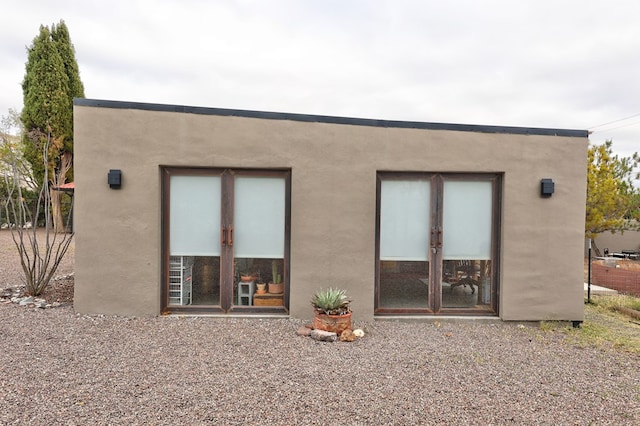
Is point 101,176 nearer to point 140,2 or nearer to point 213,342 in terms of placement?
point 213,342

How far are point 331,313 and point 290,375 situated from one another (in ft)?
4.02

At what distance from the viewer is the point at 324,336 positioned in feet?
13.8

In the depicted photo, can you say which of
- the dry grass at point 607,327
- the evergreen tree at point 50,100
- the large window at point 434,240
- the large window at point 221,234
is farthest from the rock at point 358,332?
the evergreen tree at point 50,100

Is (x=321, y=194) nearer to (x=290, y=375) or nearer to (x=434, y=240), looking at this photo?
(x=434, y=240)

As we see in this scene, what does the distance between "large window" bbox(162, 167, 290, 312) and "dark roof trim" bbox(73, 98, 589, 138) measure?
783mm

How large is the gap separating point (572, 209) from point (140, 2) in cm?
916

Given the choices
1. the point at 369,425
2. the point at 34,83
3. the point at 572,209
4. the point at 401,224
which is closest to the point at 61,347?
the point at 369,425

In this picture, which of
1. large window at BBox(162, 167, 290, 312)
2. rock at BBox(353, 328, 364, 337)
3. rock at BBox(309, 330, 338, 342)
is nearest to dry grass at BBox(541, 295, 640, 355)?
rock at BBox(353, 328, 364, 337)

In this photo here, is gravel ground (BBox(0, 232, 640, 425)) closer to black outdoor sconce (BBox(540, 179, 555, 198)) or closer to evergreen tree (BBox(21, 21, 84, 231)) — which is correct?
black outdoor sconce (BBox(540, 179, 555, 198))

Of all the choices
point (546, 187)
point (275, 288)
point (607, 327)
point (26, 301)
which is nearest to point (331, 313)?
point (275, 288)

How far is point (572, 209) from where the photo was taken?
5051 mm

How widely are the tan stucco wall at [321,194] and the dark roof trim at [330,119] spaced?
0.07 m

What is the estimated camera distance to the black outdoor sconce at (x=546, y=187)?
495 cm

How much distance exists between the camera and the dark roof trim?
4738mm
